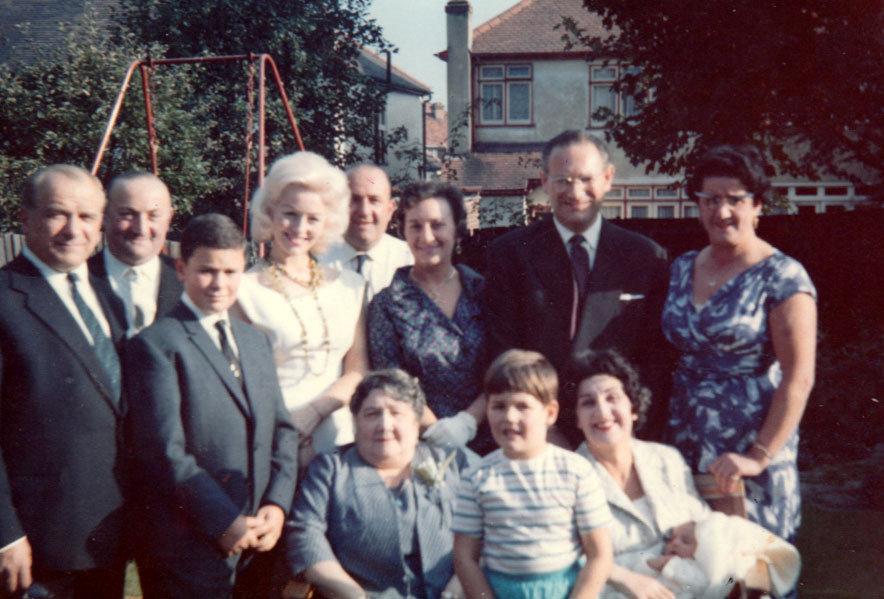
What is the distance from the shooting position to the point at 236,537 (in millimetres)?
2785

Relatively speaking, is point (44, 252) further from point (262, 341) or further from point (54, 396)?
point (262, 341)

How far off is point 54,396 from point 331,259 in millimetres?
1675

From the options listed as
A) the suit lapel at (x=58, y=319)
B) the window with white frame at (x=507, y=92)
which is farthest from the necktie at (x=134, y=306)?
the window with white frame at (x=507, y=92)

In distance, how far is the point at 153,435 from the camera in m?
2.74

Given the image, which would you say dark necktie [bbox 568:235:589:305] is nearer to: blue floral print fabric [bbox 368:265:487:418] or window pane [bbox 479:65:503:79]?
blue floral print fabric [bbox 368:265:487:418]

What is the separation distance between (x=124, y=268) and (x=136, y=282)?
0.08 metres

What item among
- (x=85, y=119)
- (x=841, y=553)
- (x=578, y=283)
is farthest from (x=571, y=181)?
(x=85, y=119)

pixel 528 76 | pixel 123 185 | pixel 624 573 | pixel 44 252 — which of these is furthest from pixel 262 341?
pixel 528 76

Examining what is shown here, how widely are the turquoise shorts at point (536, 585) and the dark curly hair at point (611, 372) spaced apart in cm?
62

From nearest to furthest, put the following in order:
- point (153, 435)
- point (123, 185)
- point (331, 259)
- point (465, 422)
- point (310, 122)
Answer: point (153, 435), point (465, 422), point (123, 185), point (331, 259), point (310, 122)

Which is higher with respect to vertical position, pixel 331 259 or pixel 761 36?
pixel 761 36

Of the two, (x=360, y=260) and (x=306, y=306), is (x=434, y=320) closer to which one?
(x=306, y=306)

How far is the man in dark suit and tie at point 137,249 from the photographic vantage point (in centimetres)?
349

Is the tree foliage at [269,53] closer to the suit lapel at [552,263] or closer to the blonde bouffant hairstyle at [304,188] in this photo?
the blonde bouffant hairstyle at [304,188]
